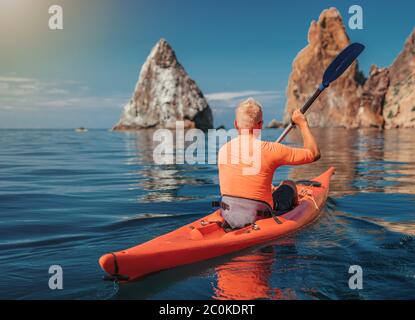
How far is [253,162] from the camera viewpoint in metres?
5.21

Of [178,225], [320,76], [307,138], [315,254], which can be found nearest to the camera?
[315,254]

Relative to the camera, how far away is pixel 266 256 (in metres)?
5.06

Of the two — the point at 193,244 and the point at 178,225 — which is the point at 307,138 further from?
the point at 178,225

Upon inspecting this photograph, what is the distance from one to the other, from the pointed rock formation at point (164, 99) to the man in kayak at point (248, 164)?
83.2 meters

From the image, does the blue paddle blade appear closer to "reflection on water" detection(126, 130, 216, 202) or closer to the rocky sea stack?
"reflection on water" detection(126, 130, 216, 202)

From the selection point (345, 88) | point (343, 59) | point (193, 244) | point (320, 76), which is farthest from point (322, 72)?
point (193, 244)

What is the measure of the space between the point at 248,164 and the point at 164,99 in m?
90.9

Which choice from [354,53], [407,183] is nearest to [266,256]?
[354,53]

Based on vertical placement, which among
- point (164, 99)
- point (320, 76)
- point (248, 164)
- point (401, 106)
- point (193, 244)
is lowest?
point (193, 244)

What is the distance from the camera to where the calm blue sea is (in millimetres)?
3998

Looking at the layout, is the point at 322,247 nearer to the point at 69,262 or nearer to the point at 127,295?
the point at 127,295

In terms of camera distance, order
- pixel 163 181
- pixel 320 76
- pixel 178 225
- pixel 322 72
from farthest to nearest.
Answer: pixel 320 76 → pixel 322 72 → pixel 163 181 → pixel 178 225
